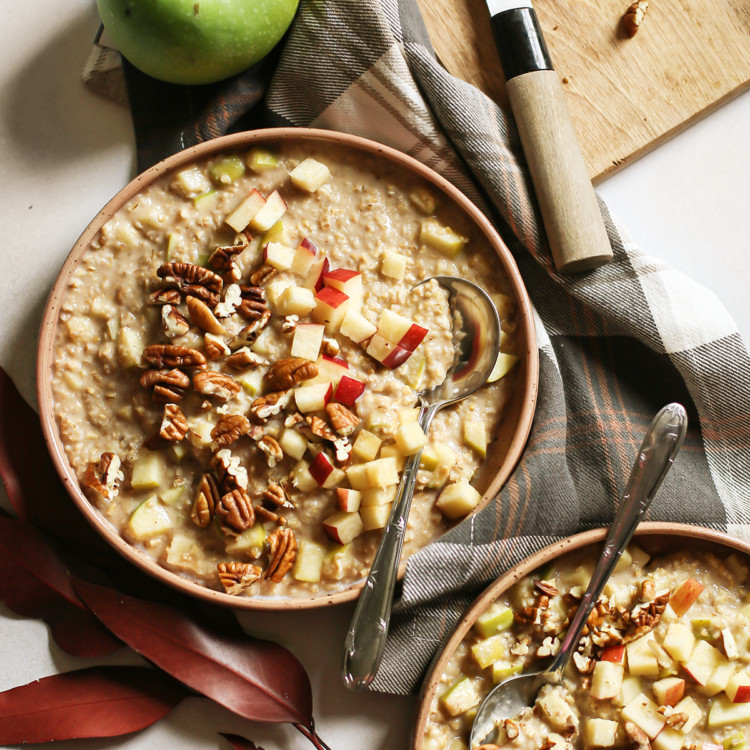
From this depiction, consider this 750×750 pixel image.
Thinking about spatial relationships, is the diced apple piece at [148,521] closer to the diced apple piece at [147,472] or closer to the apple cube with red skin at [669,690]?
the diced apple piece at [147,472]

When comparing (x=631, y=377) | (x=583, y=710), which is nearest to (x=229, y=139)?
(x=631, y=377)

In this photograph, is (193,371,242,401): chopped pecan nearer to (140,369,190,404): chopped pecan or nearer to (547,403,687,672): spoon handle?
(140,369,190,404): chopped pecan

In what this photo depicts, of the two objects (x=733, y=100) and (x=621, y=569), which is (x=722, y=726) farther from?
(x=733, y=100)

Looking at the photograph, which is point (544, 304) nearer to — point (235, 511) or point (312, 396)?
point (312, 396)

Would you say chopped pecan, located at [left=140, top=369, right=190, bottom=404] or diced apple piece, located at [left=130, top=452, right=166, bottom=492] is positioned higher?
chopped pecan, located at [left=140, top=369, right=190, bottom=404]

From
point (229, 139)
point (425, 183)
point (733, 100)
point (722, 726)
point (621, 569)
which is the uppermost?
point (229, 139)

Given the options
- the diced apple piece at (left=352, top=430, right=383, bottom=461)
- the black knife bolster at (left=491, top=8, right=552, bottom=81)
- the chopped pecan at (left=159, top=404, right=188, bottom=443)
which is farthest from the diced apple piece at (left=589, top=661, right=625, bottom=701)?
the black knife bolster at (left=491, top=8, right=552, bottom=81)

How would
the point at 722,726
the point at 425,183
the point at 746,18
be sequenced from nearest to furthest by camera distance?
1. the point at 722,726
2. the point at 425,183
3. the point at 746,18
